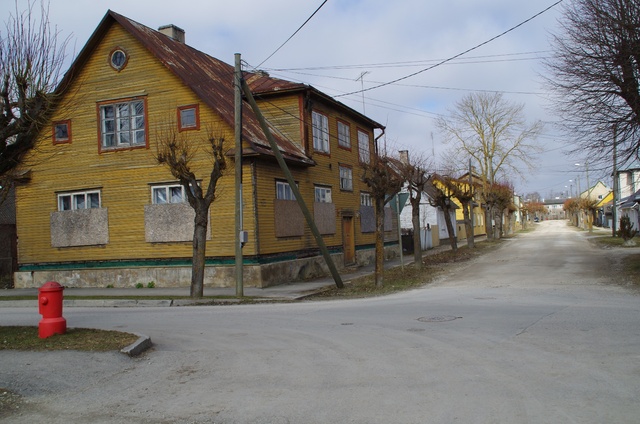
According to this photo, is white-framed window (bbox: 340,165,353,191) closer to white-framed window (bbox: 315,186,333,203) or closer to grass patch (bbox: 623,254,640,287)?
white-framed window (bbox: 315,186,333,203)

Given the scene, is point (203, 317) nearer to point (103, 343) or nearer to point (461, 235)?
point (103, 343)

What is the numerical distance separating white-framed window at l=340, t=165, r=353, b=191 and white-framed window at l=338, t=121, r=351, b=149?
1082mm

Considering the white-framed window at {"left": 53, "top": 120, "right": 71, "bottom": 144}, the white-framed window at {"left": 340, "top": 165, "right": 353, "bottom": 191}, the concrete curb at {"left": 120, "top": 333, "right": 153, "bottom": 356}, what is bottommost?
the concrete curb at {"left": 120, "top": 333, "right": 153, "bottom": 356}

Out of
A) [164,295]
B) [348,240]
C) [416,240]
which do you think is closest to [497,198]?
[348,240]

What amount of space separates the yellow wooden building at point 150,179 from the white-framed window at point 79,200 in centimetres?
4

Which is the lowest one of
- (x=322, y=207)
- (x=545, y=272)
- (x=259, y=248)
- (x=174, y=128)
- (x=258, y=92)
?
(x=545, y=272)

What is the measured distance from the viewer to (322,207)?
78.9ft

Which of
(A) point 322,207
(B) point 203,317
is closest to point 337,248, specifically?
(A) point 322,207

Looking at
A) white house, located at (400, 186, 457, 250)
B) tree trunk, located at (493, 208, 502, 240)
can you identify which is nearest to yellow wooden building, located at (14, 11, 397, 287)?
white house, located at (400, 186, 457, 250)

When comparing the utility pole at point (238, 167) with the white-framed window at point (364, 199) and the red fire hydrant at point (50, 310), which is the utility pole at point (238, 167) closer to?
the red fire hydrant at point (50, 310)

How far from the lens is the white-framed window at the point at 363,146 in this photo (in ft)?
96.0

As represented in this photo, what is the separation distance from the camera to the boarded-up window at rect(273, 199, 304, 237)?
20587mm

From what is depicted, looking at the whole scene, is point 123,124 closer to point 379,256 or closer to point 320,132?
point 320,132

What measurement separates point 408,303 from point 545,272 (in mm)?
8655
